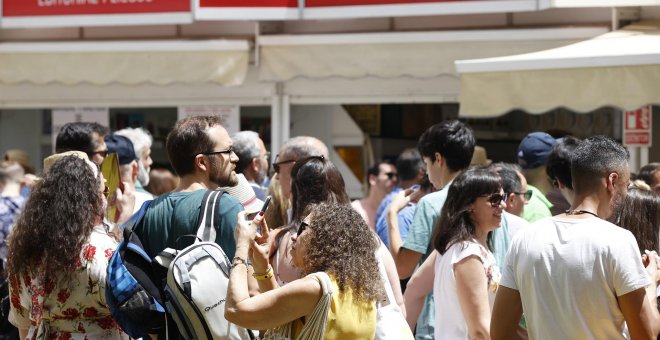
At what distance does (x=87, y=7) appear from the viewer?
1013 cm

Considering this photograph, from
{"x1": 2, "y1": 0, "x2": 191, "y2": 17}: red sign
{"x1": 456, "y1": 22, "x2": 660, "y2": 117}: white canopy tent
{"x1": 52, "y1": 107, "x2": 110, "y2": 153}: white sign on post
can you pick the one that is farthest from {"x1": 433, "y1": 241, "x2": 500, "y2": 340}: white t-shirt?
{"x1": 52, "y1": 107, "x2": 110, "y2": 153}: white sign on post

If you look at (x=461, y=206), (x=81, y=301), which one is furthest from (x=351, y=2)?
(x=81, y=301)

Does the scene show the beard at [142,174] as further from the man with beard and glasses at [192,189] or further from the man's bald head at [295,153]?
the man with beard and glasses at [192,189]

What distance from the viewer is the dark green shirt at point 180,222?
4.36 metres

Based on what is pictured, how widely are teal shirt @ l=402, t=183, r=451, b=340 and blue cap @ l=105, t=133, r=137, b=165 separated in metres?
2.05

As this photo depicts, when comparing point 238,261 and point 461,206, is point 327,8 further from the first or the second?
point 238,261

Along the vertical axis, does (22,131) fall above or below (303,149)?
below

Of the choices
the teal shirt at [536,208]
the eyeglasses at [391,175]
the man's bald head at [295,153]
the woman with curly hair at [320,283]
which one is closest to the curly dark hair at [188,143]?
the woman with curly hair at [320,283]

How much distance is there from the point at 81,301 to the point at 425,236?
183cm

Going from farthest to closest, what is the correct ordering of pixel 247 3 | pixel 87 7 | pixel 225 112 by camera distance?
pixel 225 112 < pixel 87 7 < pixel 247 3

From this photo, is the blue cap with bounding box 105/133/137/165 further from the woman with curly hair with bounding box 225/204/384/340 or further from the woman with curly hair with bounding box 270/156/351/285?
the woman with curly hair with bounding box 225/204/384/340

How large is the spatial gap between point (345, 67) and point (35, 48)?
296 cm

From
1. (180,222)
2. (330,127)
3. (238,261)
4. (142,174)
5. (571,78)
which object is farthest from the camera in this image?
(330,127)

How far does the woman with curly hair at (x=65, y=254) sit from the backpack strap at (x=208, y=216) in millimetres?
585
